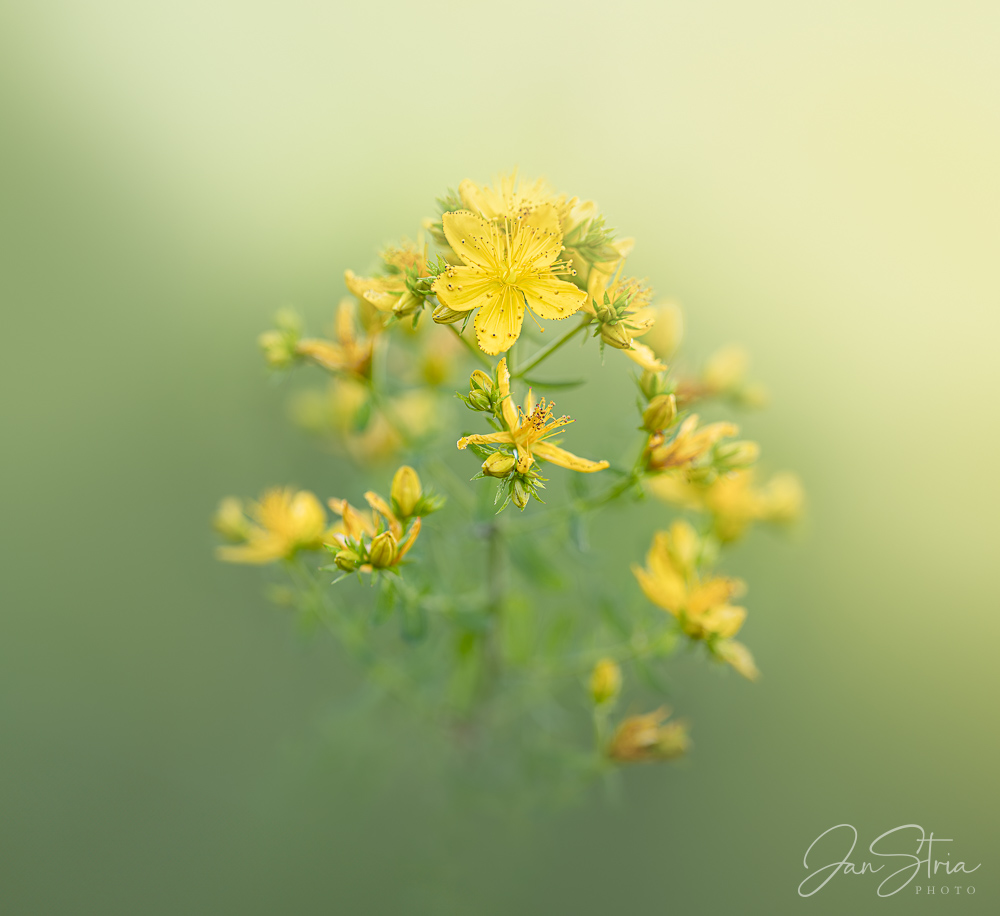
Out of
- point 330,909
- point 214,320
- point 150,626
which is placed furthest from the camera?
point 214,320

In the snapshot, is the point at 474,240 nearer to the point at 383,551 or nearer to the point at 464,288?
the point at 464,288

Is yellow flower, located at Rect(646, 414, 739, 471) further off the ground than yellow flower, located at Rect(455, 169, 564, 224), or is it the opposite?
yellow flower, located at Rect(455, 169, 564, 224)

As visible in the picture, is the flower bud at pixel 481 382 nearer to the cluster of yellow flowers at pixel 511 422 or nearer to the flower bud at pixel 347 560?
the cluster of yellow flowers at pixel 511 422

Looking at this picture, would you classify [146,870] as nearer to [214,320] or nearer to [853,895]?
[214,320]

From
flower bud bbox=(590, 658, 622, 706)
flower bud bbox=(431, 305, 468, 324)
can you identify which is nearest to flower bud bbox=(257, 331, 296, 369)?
flower bud bbox=(431, 305, 468, 324)

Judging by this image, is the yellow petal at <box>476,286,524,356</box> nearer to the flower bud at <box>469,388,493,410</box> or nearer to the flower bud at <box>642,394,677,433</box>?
the flower bud at <box>469,388,493,410</box>

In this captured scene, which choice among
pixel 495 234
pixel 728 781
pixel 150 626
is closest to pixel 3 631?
pixel 150 626
